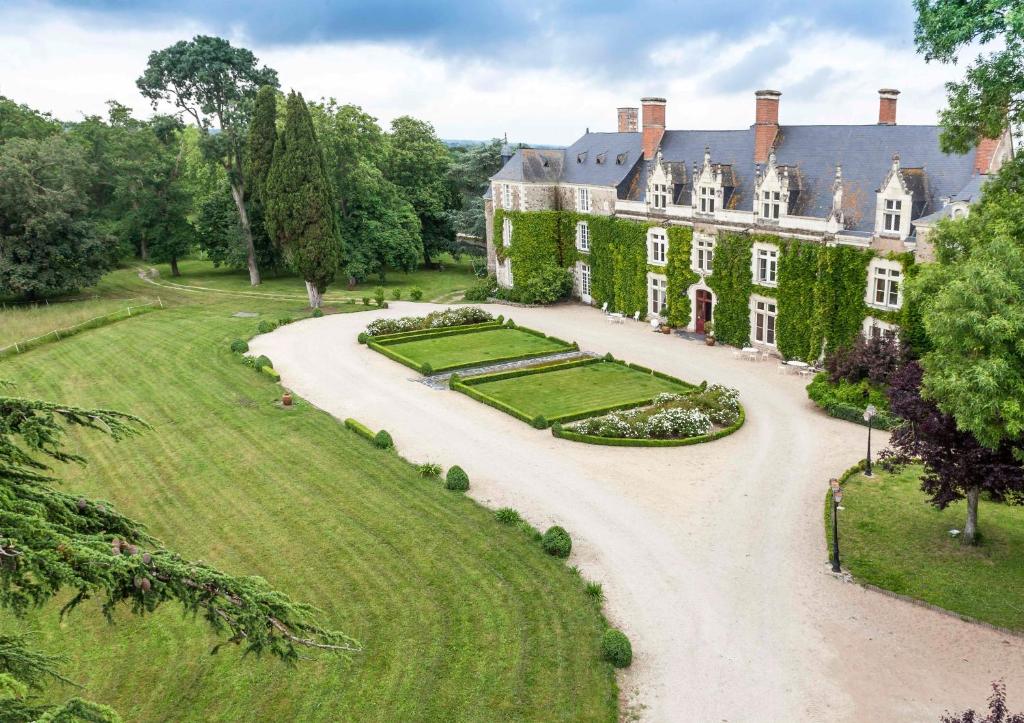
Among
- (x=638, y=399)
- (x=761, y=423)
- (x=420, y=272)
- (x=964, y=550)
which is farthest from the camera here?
(x=420, y=272)

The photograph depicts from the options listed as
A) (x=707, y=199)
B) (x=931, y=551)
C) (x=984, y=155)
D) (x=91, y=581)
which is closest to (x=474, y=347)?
(x=707, y=199)

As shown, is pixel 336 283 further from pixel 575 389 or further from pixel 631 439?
pixel 631 439

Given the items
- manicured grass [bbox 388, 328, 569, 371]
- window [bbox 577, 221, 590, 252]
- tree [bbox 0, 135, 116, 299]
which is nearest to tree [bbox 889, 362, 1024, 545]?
manicured grass [bbox 388, 328, 569, 371]

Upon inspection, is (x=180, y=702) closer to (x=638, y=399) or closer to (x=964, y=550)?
(x=964, y=550)

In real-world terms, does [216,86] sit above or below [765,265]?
above

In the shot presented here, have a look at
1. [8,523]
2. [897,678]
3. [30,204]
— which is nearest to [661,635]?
[897,678]
